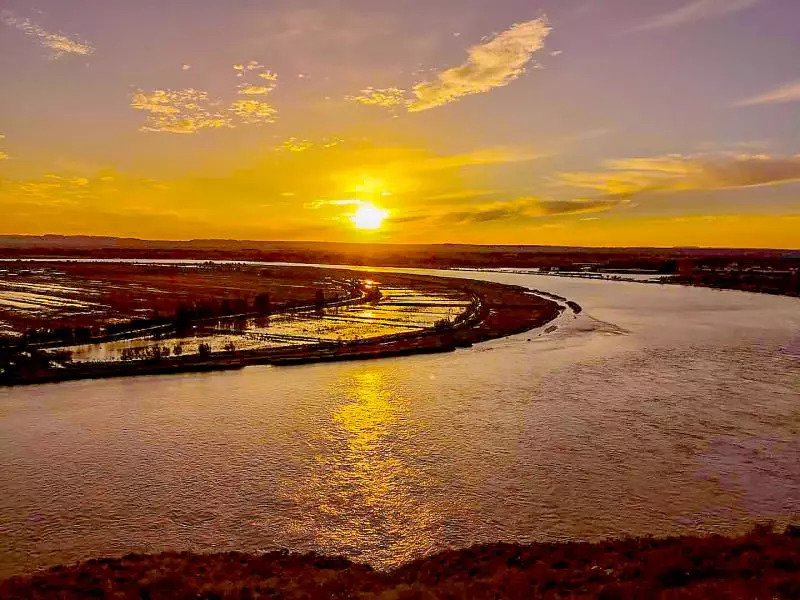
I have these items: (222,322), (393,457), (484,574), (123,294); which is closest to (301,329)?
(222,322)

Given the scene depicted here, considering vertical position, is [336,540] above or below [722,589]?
below

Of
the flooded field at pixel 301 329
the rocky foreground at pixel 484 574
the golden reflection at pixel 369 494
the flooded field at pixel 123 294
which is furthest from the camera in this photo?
the flooded field at pixel 123 294

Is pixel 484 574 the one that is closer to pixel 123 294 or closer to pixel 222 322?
pixel 222 322

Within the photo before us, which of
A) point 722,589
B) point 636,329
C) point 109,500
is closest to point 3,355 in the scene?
point 109,500

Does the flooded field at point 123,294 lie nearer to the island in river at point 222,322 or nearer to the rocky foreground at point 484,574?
the island in river at point 222,322

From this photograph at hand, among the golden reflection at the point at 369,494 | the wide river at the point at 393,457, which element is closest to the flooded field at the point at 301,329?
the wide river at the point at 393,457

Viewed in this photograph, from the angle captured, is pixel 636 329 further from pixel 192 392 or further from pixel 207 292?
pixel 207 292
